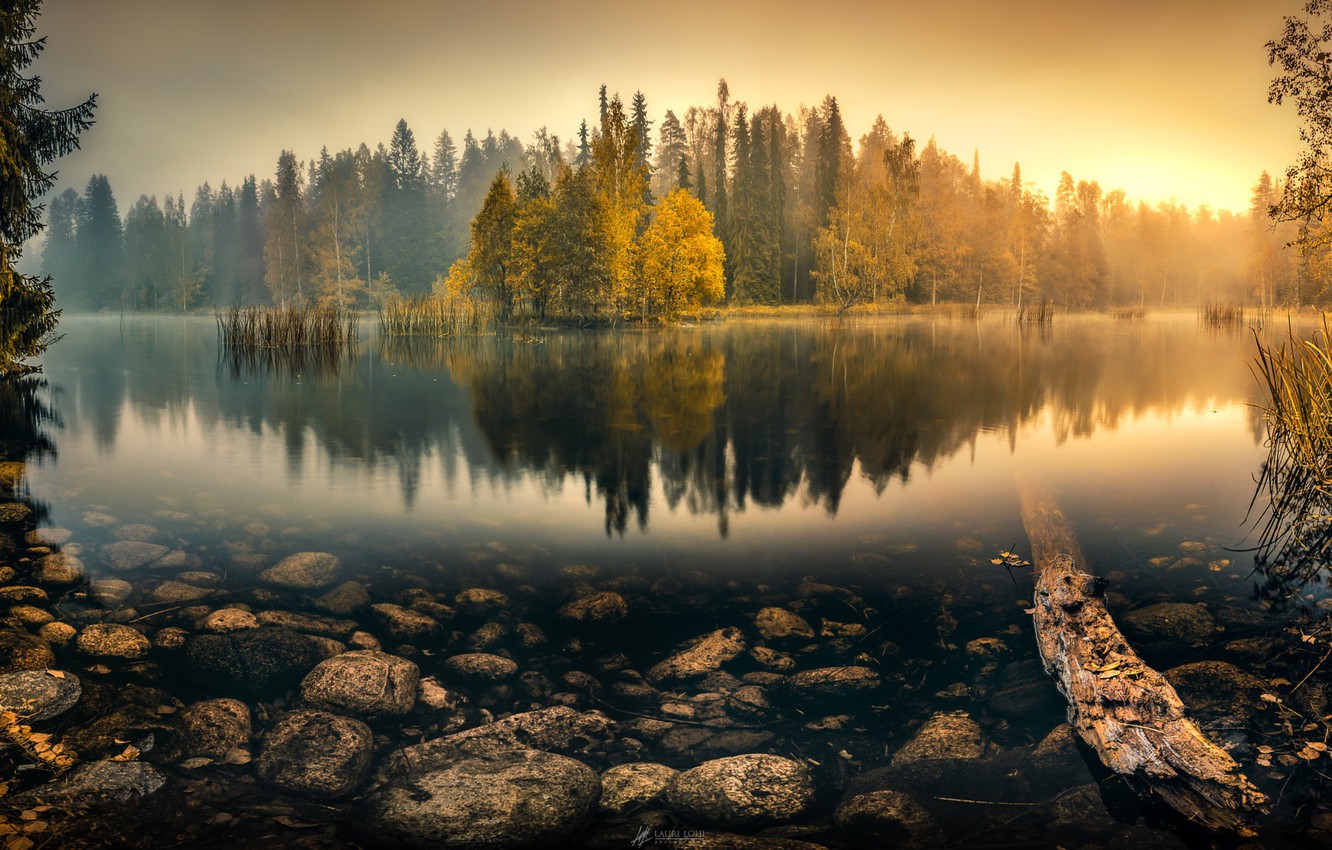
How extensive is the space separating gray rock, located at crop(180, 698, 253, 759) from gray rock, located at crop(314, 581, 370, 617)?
1.95 metres

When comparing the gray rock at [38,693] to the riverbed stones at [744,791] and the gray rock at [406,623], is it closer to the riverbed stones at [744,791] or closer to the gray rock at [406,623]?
the gray rock at [406,623]

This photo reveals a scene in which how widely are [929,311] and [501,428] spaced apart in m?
78.8

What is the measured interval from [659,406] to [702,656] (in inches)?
595

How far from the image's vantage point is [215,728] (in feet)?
18.5

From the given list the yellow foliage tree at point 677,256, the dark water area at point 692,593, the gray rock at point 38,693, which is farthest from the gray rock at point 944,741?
the yellow foliage tree at point 677,256

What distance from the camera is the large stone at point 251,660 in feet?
20.7

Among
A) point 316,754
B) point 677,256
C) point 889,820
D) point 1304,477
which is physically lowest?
point 889,820

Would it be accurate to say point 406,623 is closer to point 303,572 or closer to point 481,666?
point 481,666

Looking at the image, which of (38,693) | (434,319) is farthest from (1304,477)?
(434,319)

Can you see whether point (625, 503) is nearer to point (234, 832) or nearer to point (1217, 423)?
point (234, 832)

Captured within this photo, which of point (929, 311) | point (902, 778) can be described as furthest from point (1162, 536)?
point (929, 311)

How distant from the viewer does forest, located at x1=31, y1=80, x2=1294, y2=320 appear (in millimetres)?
59062

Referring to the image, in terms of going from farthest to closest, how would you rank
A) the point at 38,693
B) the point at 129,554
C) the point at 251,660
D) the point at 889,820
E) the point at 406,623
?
the point at 129,554
the point at 406,623
the point at 251,660
the point at 38,693
the point at 889,820

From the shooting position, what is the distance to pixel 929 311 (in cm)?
8856
